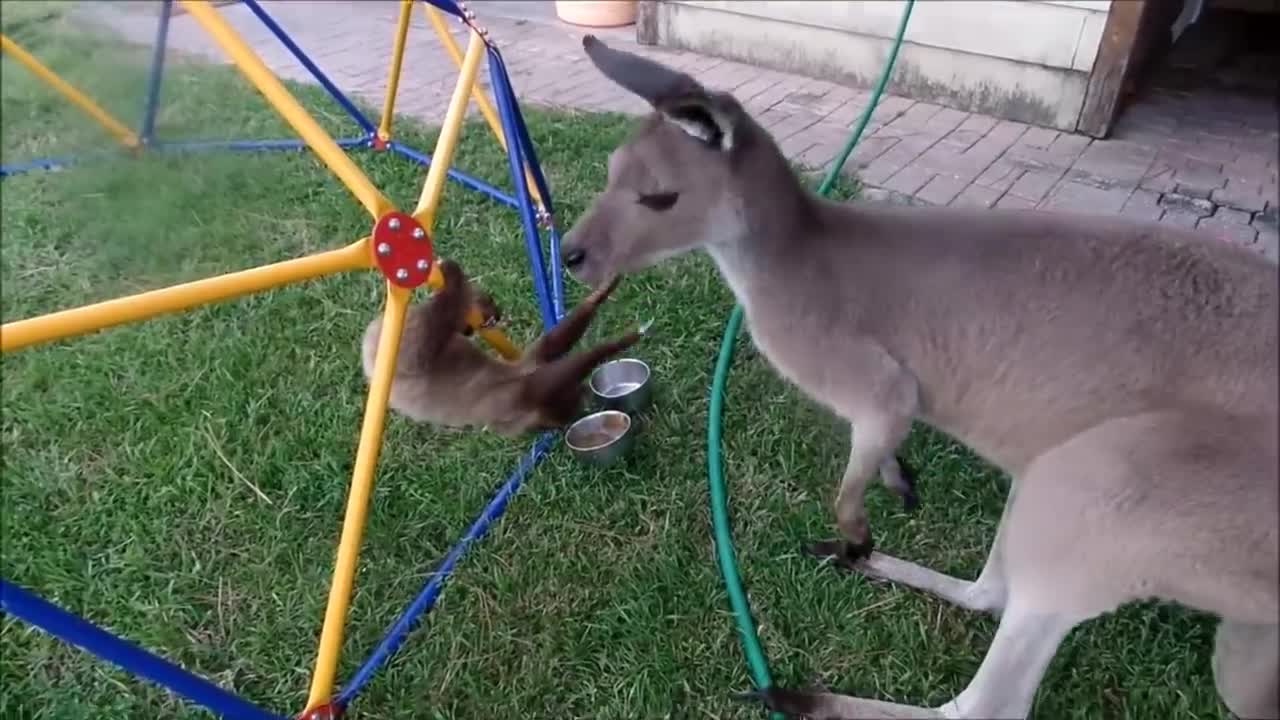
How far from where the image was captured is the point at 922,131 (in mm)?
5590

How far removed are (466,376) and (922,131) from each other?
3854 millimetres

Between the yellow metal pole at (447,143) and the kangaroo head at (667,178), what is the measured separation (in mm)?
386

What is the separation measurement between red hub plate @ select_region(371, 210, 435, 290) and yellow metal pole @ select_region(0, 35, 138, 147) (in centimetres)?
58

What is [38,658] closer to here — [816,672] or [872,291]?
[816,672]

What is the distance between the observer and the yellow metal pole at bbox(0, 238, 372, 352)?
5.48 feet

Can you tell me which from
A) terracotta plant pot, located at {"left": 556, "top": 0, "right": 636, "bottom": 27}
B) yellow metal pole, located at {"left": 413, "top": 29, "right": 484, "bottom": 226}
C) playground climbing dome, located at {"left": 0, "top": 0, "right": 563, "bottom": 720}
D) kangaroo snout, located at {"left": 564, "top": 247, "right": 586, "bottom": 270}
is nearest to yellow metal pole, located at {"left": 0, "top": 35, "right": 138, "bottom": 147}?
playground climbing dome, located at {"left": 0, "top": 0, "right": 563, "bottom": 720}

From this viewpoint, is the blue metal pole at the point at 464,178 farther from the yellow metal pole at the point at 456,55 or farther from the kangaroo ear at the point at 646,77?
the kangaroo ear at the point at 646,77

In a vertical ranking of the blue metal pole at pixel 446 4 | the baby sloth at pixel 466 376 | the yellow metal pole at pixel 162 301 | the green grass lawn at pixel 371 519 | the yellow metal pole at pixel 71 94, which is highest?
the yellow metal pole at pixel 71 94

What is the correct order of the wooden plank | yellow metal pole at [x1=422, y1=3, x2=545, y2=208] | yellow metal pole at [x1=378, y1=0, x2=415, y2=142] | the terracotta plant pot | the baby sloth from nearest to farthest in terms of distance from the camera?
1. the baby sloth
2. yellow metal pole at [x1=378, y1=0, x2=415, y2=142]
3. yellow metal pole at [x1=422, y1=3, x2=545, y2=208]
4. the wooden plank
5. the terracotta plant pot

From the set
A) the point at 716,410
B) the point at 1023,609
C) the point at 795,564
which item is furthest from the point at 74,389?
the point at 1023,609

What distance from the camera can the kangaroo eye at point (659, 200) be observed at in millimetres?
2213

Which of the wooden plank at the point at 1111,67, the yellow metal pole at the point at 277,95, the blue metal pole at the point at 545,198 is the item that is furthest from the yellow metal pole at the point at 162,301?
the wooden plank at the point at 1111,67

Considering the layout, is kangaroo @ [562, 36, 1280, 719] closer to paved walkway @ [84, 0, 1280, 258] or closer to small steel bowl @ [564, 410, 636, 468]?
small steel bowl @ [564, 410, 636, 468]

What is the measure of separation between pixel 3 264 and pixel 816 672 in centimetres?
219
